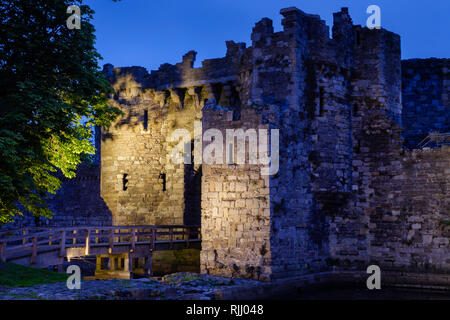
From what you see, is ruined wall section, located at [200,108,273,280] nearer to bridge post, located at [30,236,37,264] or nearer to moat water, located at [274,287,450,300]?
moat water, located at [274,287,450,300]

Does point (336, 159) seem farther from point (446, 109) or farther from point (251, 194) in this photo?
point (446, 109)

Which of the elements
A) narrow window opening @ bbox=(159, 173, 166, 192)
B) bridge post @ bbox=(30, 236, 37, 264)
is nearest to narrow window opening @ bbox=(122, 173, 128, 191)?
narrow window opening @ bbox=(159, 173, 166, 192)

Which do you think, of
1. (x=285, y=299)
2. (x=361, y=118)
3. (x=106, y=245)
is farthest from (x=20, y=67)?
(x=361, y=118)

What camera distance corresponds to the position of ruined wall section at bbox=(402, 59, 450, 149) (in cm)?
2089

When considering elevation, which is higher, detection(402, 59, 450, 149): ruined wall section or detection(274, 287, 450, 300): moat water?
detection(402, 59, 450, 149): ruined wall section

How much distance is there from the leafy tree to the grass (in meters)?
1.18

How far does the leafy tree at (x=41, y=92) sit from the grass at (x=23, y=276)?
118cm

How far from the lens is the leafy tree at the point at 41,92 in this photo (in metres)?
12.8

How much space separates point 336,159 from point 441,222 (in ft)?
11.5

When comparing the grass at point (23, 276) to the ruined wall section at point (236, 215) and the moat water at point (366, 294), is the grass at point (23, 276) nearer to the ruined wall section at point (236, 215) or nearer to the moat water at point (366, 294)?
the ruined wall section at point (236, 215)

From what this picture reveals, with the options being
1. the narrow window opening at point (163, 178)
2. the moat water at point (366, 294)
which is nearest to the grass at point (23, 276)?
the moat water at point (366, 294)

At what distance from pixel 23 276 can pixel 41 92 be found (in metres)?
4.31

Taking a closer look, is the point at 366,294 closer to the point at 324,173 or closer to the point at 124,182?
the point at 324,173

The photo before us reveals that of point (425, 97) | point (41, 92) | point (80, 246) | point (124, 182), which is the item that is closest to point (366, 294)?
point (80, 246)
